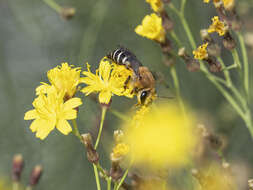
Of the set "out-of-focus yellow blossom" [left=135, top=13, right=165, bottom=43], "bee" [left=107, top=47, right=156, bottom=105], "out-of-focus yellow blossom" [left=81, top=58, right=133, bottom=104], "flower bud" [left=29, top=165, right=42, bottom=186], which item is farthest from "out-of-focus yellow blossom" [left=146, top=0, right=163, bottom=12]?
"flower bud" [left=29, top=165, right=42, bottom=186]

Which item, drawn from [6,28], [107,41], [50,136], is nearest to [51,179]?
[50,136]

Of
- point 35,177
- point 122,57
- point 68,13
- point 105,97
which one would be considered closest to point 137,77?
point 122,57

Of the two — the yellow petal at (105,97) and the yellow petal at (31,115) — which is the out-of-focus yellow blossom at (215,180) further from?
the yellow petal at (31,115)

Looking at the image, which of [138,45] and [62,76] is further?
[138,45]

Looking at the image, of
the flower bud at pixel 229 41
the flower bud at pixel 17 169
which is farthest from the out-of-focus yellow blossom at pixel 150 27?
the flower bud at pixel 17 169

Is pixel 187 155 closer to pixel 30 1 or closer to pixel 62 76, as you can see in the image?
pixel 62 76
